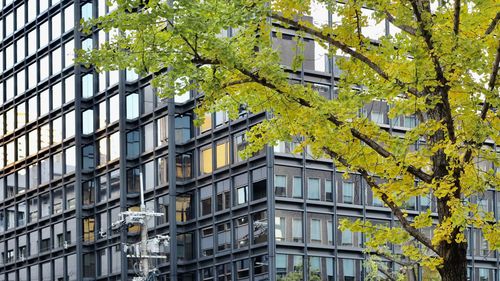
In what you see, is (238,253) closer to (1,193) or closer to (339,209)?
(339,209)

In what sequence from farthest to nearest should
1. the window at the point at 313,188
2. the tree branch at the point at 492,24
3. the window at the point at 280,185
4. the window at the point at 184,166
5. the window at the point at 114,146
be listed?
the window at the point at 114,146 → the window at the point at 184,166 → the window at the point at 313,188 → the window at the point at 280,185 → the tree branch at the point at 492,24

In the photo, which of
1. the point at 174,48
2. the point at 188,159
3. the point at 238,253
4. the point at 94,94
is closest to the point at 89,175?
the point at 94,94

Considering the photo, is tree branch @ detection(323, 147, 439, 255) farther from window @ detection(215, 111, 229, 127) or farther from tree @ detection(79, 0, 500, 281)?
window @ detection(215, 111, 229, 127)

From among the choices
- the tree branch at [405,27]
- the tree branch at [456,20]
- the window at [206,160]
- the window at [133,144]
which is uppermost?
the window at [133,144]

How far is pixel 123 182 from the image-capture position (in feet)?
222

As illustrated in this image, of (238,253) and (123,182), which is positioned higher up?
(123,182)

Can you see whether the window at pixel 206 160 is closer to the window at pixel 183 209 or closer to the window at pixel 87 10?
the window at pixel 183 209

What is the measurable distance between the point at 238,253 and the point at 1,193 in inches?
1227

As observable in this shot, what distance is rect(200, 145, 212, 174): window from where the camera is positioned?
61.8 meters

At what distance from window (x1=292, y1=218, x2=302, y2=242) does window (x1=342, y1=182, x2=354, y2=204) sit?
10.8 feet

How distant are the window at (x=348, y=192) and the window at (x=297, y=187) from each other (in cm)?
293

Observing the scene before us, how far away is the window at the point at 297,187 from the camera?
57.1m

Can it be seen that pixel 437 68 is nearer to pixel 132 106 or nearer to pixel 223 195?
pixel 223 195

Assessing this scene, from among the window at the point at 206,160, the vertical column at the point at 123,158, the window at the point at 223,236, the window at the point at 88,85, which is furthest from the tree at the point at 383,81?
the window at the point at 88,85
